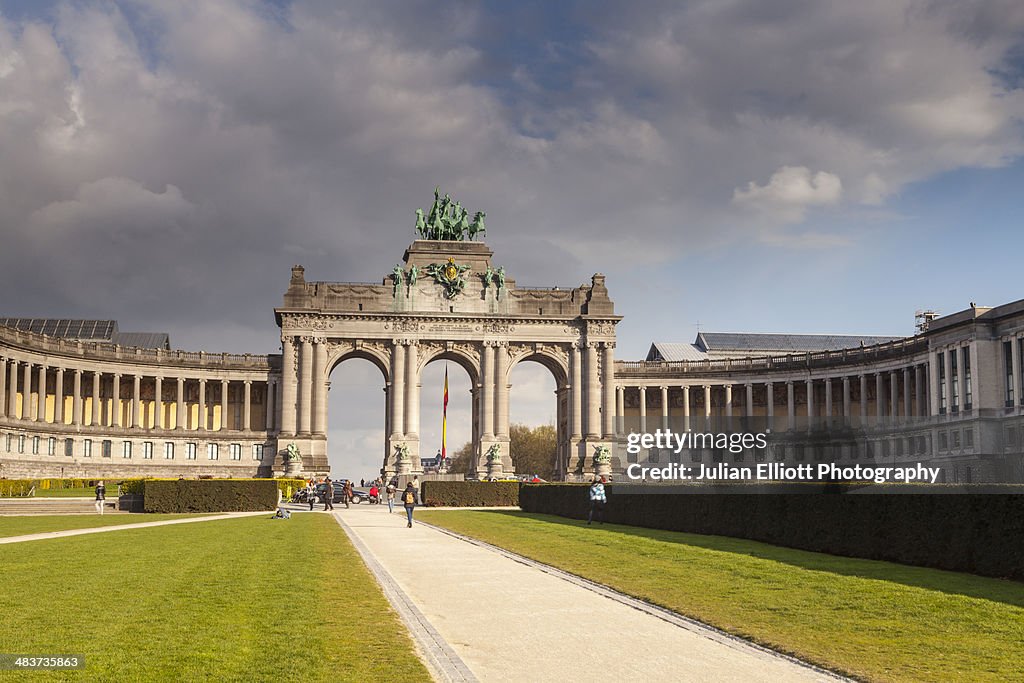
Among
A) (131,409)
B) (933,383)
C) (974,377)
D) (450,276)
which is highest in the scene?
(450,276)

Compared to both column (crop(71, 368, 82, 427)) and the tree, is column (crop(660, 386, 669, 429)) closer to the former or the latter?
the tree

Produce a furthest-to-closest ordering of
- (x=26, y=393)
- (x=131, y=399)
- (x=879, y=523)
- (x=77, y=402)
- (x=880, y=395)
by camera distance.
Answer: (x=131, y=399) → (x=880, y=395) → (x=77, y=402) → (x=26, y=393) → (x=879, y=523)

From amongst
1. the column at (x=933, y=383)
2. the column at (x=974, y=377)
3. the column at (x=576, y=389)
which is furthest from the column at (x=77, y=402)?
the column at (x=974, y=377)

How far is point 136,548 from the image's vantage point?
107 feet

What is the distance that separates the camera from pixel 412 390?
11506cm

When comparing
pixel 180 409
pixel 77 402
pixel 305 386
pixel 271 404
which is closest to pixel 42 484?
pixel 77 402

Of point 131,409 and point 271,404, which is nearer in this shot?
point 131,409

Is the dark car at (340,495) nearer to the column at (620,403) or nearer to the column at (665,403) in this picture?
the column at (620,403)

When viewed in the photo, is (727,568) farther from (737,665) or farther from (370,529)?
(370,529)

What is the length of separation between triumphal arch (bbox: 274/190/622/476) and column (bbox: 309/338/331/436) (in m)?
0.11

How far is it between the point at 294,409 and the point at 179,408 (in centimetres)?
1403

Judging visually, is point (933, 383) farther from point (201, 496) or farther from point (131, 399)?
point (131, 399)

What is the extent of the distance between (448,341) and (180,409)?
31086mm

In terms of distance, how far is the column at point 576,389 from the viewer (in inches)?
4567
